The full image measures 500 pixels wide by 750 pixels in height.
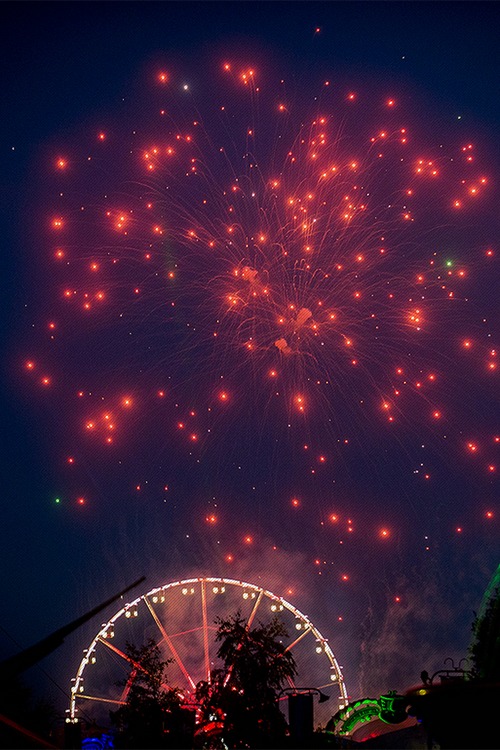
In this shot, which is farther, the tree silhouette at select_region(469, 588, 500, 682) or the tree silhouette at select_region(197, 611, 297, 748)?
the tree silhouette at select_region(469, 588, 500, 682)

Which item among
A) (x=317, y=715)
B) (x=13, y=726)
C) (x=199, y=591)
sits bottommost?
(x=13, y=726)

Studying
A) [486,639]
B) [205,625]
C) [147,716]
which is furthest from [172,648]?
[486,639]

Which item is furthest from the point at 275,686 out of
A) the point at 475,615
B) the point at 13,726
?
the point at 475,615

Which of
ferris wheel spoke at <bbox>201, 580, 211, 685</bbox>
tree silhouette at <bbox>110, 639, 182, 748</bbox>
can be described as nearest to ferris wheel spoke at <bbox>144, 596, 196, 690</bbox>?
ferris wheel spoke at <bbox>201, 580, 211, 685</bbox>

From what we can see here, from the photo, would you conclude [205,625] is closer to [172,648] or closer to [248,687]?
[172,648]

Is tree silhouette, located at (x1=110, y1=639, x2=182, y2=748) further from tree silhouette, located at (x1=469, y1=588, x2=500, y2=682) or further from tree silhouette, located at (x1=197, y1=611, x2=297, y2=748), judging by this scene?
tree silhouette, located at (x1=469, y1=588, x2=500, y2=682)

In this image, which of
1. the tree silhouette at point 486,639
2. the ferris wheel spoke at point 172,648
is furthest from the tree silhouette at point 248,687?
the tree silhouette at point 486,639

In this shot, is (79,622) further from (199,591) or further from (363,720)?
(199,591)
